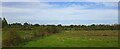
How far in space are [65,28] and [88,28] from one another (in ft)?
10.5

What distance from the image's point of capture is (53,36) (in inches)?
922

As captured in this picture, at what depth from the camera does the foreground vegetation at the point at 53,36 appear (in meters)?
14.9

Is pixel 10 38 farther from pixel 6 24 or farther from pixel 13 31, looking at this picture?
pixel 6 24

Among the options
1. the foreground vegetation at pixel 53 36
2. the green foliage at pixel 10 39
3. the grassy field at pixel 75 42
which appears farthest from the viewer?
the grassy field at pixel 75 42

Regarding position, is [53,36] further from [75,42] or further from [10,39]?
[10,39]

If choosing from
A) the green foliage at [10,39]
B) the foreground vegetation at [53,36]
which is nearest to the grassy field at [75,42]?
the foreground vegetation at [53,36]

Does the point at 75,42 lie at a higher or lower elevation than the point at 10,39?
lower

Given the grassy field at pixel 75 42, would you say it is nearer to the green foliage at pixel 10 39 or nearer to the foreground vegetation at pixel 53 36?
the foreground vegetation at pixel 53 36

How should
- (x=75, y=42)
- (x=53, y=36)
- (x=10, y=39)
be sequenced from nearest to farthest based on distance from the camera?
(x=10, y=39) < (x=75, y=42) < (x=53, y=36)

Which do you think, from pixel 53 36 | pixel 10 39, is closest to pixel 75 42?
pixel 10 39

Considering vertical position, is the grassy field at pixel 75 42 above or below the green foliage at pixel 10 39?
below

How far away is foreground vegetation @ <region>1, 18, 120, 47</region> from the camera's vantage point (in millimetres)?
14922

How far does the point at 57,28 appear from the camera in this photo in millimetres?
30859

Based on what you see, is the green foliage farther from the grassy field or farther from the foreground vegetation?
the grassy field
